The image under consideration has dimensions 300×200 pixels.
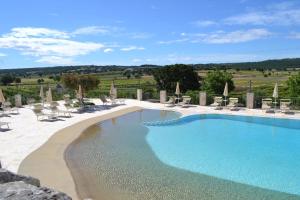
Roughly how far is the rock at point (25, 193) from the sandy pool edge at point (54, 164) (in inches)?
201

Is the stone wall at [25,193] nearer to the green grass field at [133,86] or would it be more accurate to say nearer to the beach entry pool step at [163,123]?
the beach entry pool step at [163,123]

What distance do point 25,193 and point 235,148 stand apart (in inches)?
443

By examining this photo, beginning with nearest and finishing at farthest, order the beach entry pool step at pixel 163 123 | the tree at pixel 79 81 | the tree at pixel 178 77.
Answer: the beach entry pool step at pixel 163 123, the tree at pixel 79 81, the tree at pixel 178 77

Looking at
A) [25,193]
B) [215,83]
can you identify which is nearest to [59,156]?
[25,193]

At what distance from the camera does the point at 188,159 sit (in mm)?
11250

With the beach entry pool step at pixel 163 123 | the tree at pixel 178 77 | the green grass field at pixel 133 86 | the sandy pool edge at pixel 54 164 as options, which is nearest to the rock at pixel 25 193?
the sandy pool edge at pixel 54 164

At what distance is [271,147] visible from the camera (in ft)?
43.1

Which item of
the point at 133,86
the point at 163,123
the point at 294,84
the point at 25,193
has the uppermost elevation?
the point at 25,193

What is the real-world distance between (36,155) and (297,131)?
455 inches

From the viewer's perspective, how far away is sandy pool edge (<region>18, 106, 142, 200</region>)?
826cm

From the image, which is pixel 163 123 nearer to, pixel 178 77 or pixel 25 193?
pixel 25 193

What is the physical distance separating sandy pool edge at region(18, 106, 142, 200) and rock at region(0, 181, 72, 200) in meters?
5.10

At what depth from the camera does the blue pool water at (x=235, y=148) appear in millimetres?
9719

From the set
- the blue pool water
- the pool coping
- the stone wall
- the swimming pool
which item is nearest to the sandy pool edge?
the pool coping
